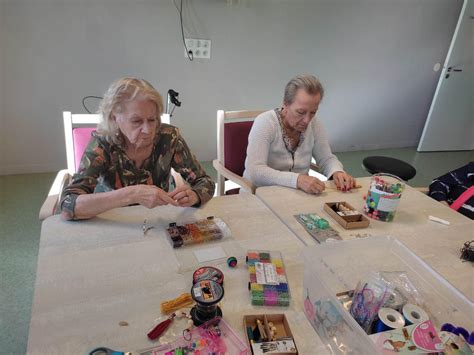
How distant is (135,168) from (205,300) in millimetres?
837

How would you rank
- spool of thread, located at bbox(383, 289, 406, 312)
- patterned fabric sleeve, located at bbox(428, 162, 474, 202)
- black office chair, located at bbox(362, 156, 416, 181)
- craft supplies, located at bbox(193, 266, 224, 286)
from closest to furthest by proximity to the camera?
spool of thread, located at bbox(383, 289, 406, 312) < craft supplies, located at bbox(193, 266, 224, 286) < patterned fabric sleeve, located at bbox(428, 162, 474, 202) < black office chair, located at bbox(362, 156, 416, 181)

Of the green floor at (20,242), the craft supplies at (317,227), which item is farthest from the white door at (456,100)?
the craft supplies at (317,227)

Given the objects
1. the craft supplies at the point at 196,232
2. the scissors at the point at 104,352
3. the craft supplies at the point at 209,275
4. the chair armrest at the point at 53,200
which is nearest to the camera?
the scissors at the point at 104,352

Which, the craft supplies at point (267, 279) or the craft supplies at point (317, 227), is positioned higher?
the craft supplies at point (317, 227)

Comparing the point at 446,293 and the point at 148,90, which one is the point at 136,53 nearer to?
the point at 148,90

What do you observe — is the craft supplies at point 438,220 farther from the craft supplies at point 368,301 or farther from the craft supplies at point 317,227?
the craft supplies at point 368,301

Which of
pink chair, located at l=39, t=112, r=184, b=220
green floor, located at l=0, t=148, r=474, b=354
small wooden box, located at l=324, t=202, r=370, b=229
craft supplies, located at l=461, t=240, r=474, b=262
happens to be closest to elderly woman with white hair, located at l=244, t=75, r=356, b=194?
small wooden box, located at l=324, t=202, r=370, b=229

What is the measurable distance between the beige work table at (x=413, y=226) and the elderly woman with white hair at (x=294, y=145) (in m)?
0.06

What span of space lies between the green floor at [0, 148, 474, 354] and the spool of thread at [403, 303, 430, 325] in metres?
1.55

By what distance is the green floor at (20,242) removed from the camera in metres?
1.59

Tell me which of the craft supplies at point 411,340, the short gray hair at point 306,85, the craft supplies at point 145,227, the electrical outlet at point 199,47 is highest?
the electrical outlet at point 199,47

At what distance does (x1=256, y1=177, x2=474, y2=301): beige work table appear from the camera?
109cm

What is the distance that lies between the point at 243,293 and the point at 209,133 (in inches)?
105

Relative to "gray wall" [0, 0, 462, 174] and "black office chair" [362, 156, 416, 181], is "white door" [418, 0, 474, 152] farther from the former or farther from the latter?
"black office chair" [362, 156, 416, 181]
